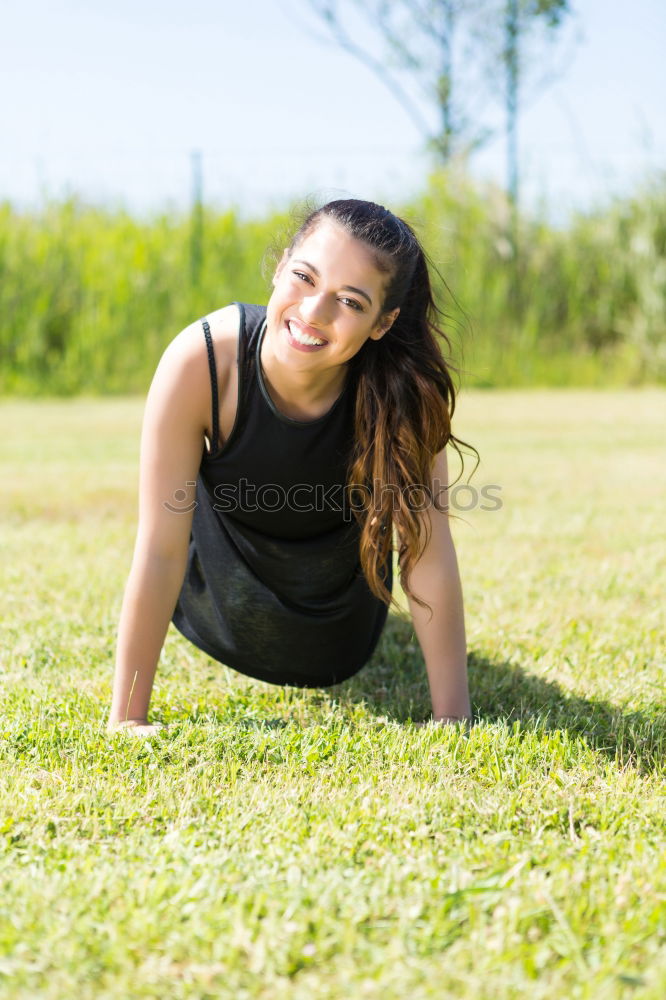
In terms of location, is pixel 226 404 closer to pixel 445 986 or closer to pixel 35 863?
pixel 35 863

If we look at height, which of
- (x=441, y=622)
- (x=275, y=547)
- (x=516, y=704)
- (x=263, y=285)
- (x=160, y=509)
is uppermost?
(x=263, y=285)

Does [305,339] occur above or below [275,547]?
above

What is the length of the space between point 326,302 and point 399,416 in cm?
35

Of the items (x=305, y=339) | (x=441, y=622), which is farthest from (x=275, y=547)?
(x=305, y=339)

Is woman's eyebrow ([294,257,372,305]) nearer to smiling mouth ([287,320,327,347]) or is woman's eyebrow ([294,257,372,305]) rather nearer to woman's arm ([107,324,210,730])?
smiling mouth ([287,320,327,347])

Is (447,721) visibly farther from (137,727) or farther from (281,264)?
(281,264)

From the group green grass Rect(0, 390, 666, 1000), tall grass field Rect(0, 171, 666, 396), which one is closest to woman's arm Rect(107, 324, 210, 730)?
green grass Rect(0, 390, 666, 1000)

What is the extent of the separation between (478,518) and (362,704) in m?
2.54

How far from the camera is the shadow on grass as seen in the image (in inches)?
93.6

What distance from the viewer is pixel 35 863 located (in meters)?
1.78

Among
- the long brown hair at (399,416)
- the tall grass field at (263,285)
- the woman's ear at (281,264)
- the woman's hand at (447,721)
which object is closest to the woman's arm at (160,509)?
the woman's ear at (281,264)

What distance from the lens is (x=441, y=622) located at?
8.41 ft

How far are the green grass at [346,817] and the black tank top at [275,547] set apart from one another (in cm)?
13

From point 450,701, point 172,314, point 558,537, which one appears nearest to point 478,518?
point 558,537
